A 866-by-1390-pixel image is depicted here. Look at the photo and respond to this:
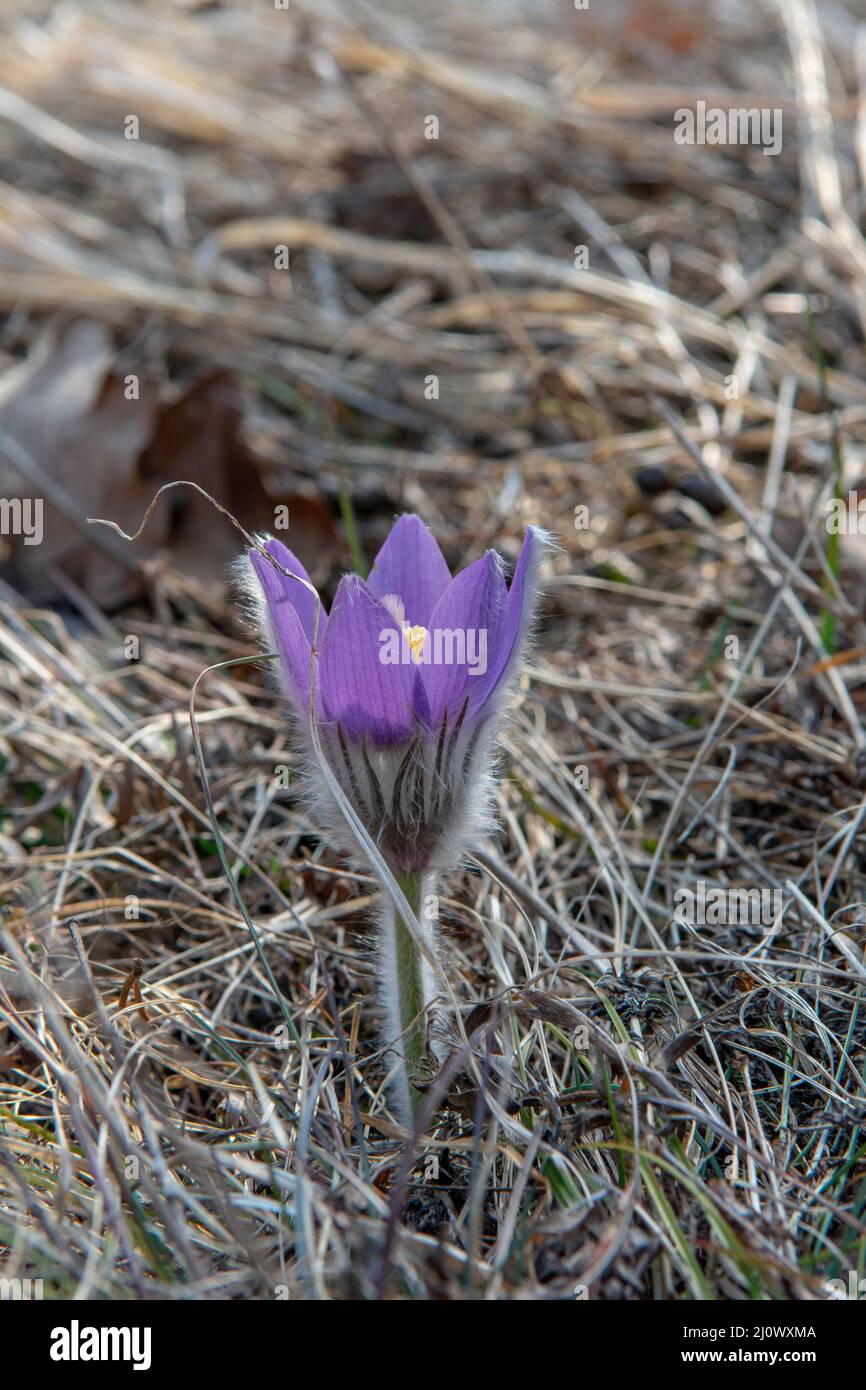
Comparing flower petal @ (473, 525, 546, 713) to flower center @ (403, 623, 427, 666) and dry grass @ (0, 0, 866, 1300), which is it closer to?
flower center @ (403, 623, 427, 666)

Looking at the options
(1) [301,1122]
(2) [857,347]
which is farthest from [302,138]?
(1) [301,1122]

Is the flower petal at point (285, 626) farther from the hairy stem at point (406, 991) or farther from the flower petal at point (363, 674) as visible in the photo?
the hairy stem at point (406, 991)

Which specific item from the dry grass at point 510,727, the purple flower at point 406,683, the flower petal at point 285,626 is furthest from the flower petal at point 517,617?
the dry grass at point 510,727

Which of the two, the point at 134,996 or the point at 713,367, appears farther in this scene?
the point at 713,367

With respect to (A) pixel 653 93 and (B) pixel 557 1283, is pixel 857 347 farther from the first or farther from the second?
(B) pixel 557 1283

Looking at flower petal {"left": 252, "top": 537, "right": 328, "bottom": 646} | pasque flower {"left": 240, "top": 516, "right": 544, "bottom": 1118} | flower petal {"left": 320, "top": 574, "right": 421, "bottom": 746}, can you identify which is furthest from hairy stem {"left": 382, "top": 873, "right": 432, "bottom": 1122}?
flower petal {"left": 252, "top": 537, "right": 328, "bottom": 646}

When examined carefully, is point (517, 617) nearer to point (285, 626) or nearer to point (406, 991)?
point (285, 626)
